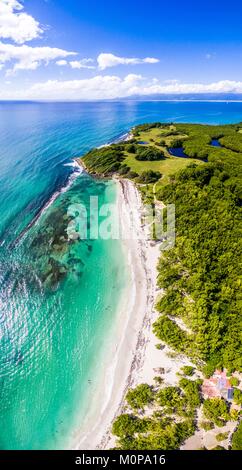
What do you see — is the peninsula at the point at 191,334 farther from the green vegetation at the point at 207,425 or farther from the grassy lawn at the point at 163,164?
the grassy lawn at the point at 163,164

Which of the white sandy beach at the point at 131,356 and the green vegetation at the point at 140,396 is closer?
the white sandy beach at the point at 131,356

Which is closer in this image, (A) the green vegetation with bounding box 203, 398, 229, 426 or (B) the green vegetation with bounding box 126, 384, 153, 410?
(A) the green vegetation with bounding box 203, 398, 229, 426

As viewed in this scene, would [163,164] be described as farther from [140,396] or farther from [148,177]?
[140,396]

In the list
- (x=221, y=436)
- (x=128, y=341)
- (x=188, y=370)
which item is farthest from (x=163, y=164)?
(x=221, y=436)

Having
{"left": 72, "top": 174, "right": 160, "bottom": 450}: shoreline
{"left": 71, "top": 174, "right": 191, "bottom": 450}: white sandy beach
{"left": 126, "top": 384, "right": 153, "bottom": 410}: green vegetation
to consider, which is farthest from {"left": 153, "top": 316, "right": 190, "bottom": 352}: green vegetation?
{"left": 126, "top": 384, "right": 153, "bottom": 410}: green vegetation

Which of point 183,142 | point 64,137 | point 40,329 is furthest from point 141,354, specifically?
point 64,137

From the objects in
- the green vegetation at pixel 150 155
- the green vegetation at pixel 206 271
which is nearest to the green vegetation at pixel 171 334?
the green vegetation at pixel 206 271

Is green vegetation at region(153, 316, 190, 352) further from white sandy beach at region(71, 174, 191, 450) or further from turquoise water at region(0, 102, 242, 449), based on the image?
turquoise water at region(0, 102, 242, 449)
